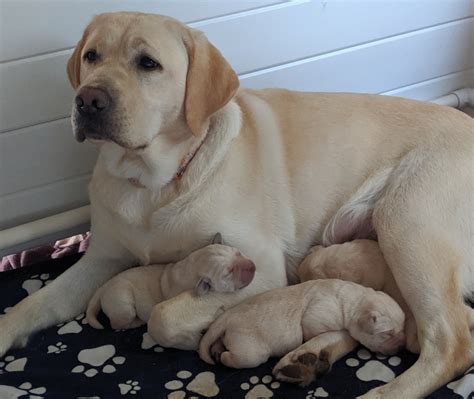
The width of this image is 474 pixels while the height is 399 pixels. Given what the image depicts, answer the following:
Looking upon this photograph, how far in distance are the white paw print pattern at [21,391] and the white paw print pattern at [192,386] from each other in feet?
1.16

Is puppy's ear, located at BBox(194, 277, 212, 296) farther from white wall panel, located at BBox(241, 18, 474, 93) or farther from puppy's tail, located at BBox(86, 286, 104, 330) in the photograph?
white wall panel, located at BBox(241, 18, 474, 93)

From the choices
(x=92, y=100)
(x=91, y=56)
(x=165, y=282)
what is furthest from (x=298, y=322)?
(x=91, y=56)

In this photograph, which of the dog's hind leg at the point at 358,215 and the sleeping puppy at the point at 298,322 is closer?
the sleeping puppy at the point at 298,322

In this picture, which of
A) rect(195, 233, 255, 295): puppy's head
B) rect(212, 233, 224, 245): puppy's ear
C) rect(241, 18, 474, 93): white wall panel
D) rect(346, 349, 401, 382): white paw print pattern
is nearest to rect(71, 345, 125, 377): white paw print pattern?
rect(195, 233, 255, 295): puppy's head

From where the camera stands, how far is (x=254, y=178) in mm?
2303

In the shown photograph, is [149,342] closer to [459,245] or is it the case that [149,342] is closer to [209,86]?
[209,86]

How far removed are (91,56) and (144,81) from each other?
0.20 metres

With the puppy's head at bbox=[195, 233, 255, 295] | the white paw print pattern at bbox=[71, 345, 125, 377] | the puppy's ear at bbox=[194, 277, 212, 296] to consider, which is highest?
the puppy's head at bbox=[195, 233, 255, 295]

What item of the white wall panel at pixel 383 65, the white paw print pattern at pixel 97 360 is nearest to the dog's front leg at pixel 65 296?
the white paw print pattern at pixel 97 360

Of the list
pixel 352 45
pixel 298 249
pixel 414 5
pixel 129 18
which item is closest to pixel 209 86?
pixel 129 18

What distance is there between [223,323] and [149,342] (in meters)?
0.28

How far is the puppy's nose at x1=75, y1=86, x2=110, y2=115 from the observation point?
76.8 inches

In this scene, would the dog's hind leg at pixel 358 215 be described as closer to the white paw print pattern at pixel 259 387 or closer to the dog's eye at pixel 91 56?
the white paw print pattern at pixel 259 387

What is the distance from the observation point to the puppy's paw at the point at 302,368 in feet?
6.49
